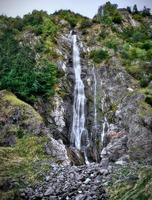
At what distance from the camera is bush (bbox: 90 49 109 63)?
56909mm

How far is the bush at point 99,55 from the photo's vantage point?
187ft

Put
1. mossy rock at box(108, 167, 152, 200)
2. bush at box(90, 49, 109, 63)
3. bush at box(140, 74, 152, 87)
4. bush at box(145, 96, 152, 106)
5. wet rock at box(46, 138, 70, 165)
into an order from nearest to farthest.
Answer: mossy rock at box(108, 167, 152, 200) → wet rock at box(46, 138, 70, 165) → bush at box(145, 96, 152, 106) → bush at box(140, 74, 152, 87) → bush at box(90, 49, 109, 63)

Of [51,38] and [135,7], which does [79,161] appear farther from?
[135,7]

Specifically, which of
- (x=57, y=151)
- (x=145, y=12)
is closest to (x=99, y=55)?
(x=57, y=151)

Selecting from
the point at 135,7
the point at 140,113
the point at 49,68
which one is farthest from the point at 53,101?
the point at 135,7

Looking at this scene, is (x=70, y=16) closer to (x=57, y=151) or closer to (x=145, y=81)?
(x=145, y=81)

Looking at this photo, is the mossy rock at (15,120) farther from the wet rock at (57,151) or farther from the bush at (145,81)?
the bush at (145,81)

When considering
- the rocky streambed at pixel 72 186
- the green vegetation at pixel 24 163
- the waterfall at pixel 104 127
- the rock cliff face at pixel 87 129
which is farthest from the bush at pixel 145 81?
the rocky streambed at pixel 72 186

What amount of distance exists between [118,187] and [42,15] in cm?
5495

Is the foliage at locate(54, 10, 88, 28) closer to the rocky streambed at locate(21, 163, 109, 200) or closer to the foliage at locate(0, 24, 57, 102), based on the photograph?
the foliage at locate(0, 24, 57, 102)

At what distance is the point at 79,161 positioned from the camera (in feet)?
122

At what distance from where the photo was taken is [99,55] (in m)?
57.7

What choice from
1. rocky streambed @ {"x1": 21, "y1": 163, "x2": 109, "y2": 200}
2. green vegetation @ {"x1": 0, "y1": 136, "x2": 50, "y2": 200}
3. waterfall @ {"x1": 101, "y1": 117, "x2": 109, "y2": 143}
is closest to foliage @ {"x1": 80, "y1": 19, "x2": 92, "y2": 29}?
waterfall @ {"x1": 101, "y1": 117, "x2": 109, "y2": 143}

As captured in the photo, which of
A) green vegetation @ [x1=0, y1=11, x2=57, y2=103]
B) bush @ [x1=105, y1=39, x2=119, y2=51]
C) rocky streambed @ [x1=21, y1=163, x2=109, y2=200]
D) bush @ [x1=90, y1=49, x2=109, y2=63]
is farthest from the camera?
bush @ [x1=105, y1=39, x2=119, y2=51]
